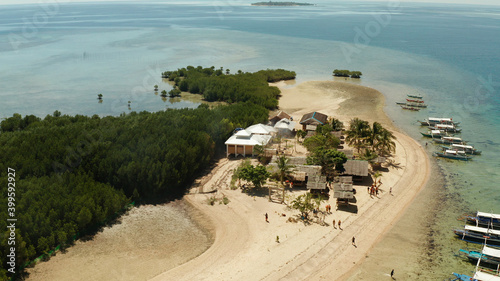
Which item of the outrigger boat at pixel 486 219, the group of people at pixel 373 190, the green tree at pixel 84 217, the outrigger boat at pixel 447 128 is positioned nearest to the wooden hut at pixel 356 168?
the group of people at pixel 373 190

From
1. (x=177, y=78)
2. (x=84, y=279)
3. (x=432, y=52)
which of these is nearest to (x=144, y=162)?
(x=84, y=279)

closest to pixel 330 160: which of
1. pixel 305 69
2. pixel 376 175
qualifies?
pixel 376 175

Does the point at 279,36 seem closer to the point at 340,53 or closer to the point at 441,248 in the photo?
the point at 340,53

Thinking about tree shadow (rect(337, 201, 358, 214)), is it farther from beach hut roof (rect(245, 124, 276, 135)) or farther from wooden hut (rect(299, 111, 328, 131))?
wooden hut (rect(299, 111, 328, 131))

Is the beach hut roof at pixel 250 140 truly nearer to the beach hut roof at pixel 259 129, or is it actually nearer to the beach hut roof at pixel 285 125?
the beach hut roof at pixel 259 129

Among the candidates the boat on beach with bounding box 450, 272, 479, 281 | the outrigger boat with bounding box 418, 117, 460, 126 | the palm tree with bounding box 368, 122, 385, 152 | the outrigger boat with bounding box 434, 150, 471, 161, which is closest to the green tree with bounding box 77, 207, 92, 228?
the boat on beach with bounding box 450, 272, 479, 281

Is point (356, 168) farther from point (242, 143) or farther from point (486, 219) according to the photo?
point (242, 143)
